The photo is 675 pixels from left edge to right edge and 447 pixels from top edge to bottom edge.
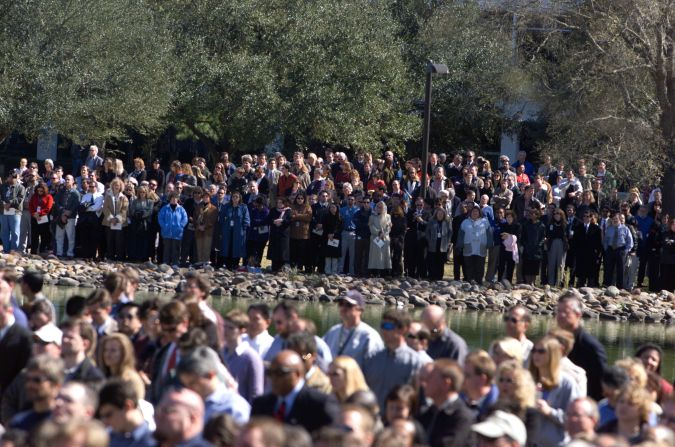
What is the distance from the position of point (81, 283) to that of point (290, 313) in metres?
14.8

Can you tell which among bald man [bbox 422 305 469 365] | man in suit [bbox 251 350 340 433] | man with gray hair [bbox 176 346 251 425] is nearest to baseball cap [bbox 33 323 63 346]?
man with gray hair [bbox 176 346 251 425]

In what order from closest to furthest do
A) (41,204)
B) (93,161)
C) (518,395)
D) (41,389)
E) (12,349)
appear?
(41,389), (518,395), (12,349), (41,204), (93,161)

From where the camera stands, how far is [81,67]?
118 ft

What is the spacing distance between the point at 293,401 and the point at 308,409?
0.14 meters

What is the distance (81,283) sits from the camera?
82.5 ft

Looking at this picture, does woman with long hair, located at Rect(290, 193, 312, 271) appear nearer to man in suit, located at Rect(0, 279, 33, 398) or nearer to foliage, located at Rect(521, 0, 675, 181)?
foliage, located at Rect(521, 0, 675, 181)

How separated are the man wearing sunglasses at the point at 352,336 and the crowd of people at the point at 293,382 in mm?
14

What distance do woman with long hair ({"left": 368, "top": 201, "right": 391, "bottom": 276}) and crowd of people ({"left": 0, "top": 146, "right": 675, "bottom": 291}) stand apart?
0.08 feet

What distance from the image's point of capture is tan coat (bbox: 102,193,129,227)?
27703 millimetres

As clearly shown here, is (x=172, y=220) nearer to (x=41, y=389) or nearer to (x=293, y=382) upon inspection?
(x=293, y=382)

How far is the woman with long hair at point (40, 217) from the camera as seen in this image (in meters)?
28.2

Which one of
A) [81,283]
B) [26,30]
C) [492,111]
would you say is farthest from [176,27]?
[81,283]

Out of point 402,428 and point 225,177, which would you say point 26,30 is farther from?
point 402,428

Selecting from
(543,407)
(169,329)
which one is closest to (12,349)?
(169,329)
